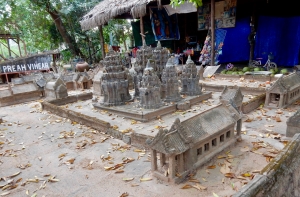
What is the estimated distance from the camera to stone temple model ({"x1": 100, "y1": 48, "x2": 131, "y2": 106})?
9.16 metres

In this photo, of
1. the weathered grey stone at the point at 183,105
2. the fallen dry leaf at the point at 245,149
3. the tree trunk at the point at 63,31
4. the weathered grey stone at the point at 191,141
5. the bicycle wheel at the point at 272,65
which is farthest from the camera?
the tree trunk at the point at 63,31

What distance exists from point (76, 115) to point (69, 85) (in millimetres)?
7678

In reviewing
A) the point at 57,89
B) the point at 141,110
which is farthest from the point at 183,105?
the point at 57,89

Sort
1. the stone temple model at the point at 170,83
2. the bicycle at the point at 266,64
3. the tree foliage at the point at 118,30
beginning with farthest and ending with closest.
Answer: the tree foliage at the point at 118,30 → the bicycle at the point at 266,64 → the stone temple model at the point at 170,83

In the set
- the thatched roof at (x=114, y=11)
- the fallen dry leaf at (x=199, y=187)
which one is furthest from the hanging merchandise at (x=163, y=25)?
the fallen dry leaf at (x=199, y=187)

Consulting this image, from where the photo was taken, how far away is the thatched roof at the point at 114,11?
14.6 m

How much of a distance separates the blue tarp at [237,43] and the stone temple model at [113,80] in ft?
32.9

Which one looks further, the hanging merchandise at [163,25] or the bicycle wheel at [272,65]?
the hanging merchandise at [163,25]

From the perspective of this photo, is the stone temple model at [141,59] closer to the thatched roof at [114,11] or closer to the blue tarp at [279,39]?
the thatched roof at [114,11]

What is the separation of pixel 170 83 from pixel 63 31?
19.4 meters

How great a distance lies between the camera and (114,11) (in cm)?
1620

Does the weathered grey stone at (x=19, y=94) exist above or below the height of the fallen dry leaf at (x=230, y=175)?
above

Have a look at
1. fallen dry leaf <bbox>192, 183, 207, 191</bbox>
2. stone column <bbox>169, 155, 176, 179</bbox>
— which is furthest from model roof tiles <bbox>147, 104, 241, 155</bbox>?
fallen dry leaf <bbox>192, 183, 207, 191</bbox>

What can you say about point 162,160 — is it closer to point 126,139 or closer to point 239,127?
point 126,139
